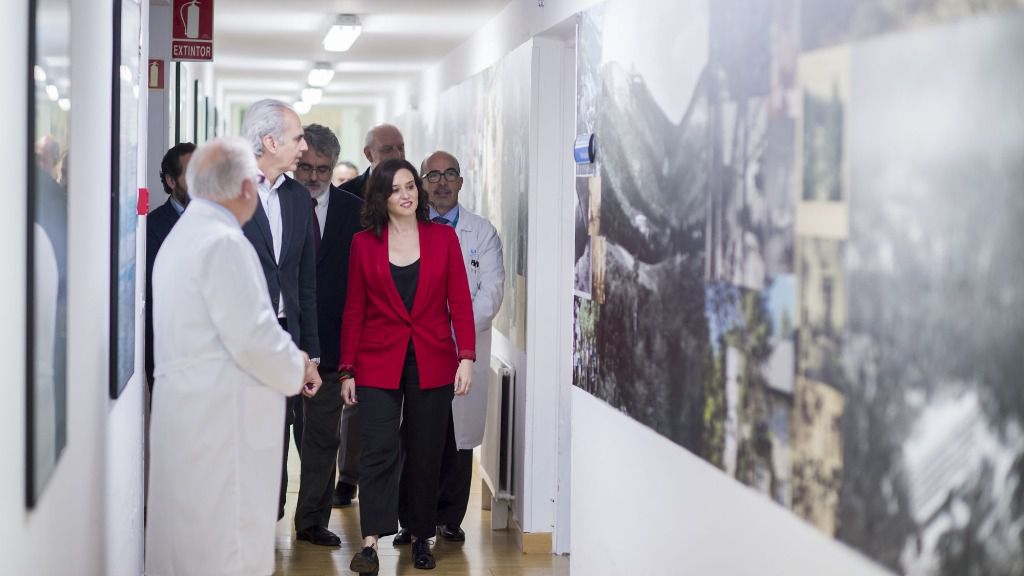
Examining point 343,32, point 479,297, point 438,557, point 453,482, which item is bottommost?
point 438,557

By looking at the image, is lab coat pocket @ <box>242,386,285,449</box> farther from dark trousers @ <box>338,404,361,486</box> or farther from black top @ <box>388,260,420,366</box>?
dark trousers @ <box>338,404,361,486</box>

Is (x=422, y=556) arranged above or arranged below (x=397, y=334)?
below

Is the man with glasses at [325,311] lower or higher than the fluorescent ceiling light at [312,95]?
lower

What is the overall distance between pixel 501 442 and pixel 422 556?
0.92 meters

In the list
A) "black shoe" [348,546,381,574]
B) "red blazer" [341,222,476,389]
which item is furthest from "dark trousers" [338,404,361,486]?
"red blazer" [341,222,476,389]

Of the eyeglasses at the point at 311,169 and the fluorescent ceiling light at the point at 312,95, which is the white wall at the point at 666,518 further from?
the fluorescent ceiling light at the point at 312,95

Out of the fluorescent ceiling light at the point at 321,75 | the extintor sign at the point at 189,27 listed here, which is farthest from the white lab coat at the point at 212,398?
the fluorescent ceiling light at the point at 321,75

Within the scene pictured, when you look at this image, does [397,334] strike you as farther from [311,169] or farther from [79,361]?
[79,361]

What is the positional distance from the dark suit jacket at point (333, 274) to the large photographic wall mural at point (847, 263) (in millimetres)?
2090

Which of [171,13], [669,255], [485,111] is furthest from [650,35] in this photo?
[171,13]

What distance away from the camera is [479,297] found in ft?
18.8

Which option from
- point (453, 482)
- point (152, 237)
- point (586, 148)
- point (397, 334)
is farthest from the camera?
point (453, 482)

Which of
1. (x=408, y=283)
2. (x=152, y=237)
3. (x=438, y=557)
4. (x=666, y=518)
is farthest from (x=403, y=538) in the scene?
(x=666, y=518)

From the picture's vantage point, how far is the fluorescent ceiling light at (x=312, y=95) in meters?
14.9
